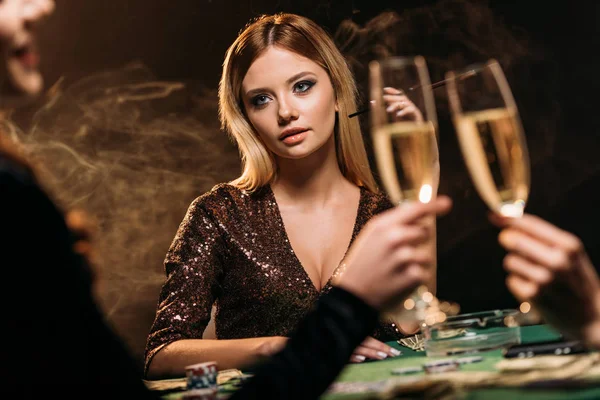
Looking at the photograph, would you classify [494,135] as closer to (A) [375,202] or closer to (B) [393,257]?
(B) [393,257]

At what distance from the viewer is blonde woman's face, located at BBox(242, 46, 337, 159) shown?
271 cm

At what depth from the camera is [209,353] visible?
2.36 metres

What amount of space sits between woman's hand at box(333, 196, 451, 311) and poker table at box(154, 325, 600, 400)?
0.25m

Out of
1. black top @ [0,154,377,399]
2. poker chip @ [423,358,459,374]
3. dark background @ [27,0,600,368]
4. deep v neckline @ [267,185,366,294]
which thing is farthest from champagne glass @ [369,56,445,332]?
dark background @ [27,0,600,368]

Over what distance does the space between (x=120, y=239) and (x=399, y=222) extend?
324cm

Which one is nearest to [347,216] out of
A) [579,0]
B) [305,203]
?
[305,203]

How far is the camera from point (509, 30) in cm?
416

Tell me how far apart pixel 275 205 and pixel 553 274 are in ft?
6.52

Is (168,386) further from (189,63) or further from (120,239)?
(189,63)

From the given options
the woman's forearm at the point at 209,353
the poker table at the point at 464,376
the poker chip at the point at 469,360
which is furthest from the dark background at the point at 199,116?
the poker chip at the point at 469,360

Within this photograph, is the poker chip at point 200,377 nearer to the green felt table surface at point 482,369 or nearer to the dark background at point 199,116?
the green felt table surface at point 482,369

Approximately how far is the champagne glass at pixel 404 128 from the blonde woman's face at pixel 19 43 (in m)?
0.54

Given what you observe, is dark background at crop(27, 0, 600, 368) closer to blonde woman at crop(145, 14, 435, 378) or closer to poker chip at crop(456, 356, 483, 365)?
blonde woman at crop(145, 14, 435, 378)

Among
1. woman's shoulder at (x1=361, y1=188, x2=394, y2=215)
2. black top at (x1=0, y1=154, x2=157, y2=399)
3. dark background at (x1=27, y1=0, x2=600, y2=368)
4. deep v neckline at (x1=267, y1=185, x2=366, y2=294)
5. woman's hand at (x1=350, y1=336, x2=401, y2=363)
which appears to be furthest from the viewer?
dark background at (x1=27, y1=0, x2=600, y2=368)
